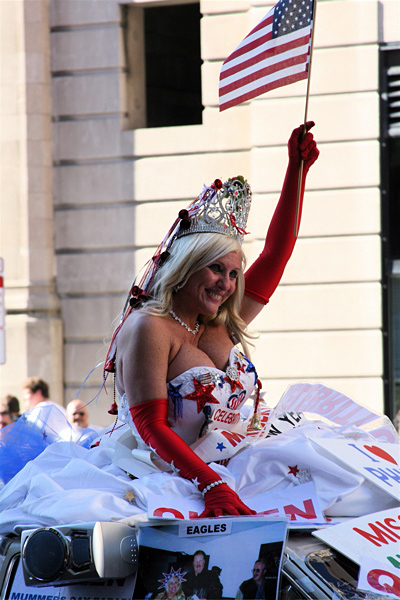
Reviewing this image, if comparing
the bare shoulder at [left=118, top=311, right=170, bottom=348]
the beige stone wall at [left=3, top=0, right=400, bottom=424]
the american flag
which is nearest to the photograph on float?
the bare shoulder at [left=118, top=311, right=170, bottom=348]

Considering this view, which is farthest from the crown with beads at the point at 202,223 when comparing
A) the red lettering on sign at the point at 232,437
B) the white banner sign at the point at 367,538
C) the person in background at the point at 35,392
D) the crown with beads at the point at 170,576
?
the person in background at the point at 35,392

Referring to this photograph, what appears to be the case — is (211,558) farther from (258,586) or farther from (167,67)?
(167,67)

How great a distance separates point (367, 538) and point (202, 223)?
1373 millimetres

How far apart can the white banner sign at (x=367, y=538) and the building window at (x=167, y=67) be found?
8.81 meters

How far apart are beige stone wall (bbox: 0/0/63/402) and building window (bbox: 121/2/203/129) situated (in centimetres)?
111

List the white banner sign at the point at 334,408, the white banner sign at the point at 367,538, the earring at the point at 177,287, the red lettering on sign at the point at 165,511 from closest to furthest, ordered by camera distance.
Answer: the white banner sign at the point at 367,538 < the red lettering on sign at the point at 165,511 < the earring at the point at 177,287 < the white banner sign at the point at 334,408

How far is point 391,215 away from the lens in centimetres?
1030

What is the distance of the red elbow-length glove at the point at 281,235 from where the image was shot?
3.84 m

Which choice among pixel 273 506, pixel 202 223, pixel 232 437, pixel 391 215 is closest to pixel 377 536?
pixel 273 506

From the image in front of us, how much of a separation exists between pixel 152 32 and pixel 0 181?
2624mm

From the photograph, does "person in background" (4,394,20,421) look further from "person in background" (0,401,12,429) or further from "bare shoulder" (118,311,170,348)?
"bare shoulder" (118,311,170,348)

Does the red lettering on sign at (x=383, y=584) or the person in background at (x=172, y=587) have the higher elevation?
the red lettering on sign at (x=383, y=584)

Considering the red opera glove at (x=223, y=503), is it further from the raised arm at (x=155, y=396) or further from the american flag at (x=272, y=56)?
the american flag at (x=272, y=56)

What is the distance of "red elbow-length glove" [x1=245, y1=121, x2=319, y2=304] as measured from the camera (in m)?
3.84
